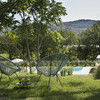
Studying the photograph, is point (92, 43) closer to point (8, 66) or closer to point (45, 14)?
point (45, 14)

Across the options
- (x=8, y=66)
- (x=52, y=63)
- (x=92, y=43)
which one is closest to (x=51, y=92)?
(x=52, y=63)

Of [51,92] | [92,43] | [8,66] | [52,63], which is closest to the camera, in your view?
[51,92]

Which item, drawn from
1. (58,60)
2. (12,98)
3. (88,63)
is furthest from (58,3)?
(88,63)

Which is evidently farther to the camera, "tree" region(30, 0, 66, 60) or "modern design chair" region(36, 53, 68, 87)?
"tree" region(30, 0, 66, 60)

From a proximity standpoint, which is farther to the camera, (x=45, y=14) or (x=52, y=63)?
(x=45, y=14)

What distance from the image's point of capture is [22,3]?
4332 millimetres

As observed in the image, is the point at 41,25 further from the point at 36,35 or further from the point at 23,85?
the point at 23,85

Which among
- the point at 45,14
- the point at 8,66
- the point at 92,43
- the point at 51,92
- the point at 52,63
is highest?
the point at 45,14

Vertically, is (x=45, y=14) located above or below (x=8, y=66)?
above

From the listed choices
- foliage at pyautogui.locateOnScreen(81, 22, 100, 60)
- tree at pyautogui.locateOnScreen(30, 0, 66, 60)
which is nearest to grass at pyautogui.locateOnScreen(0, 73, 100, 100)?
tree at pyautogui.locateOnScreen(30, 0, 66, 60)

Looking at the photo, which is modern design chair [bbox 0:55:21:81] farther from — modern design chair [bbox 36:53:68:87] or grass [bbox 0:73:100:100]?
modern design chair [bbox 36:53:68:87]

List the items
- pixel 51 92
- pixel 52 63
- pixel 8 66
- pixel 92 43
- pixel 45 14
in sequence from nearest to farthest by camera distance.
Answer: pixel 51 92 < pixel 52 63 < pixel 8 66 < pixel 45 14 < pixel 92 43

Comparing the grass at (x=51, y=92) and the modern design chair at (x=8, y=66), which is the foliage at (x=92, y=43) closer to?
the grass at (x=51, y=92)

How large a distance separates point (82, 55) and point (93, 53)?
170cm
